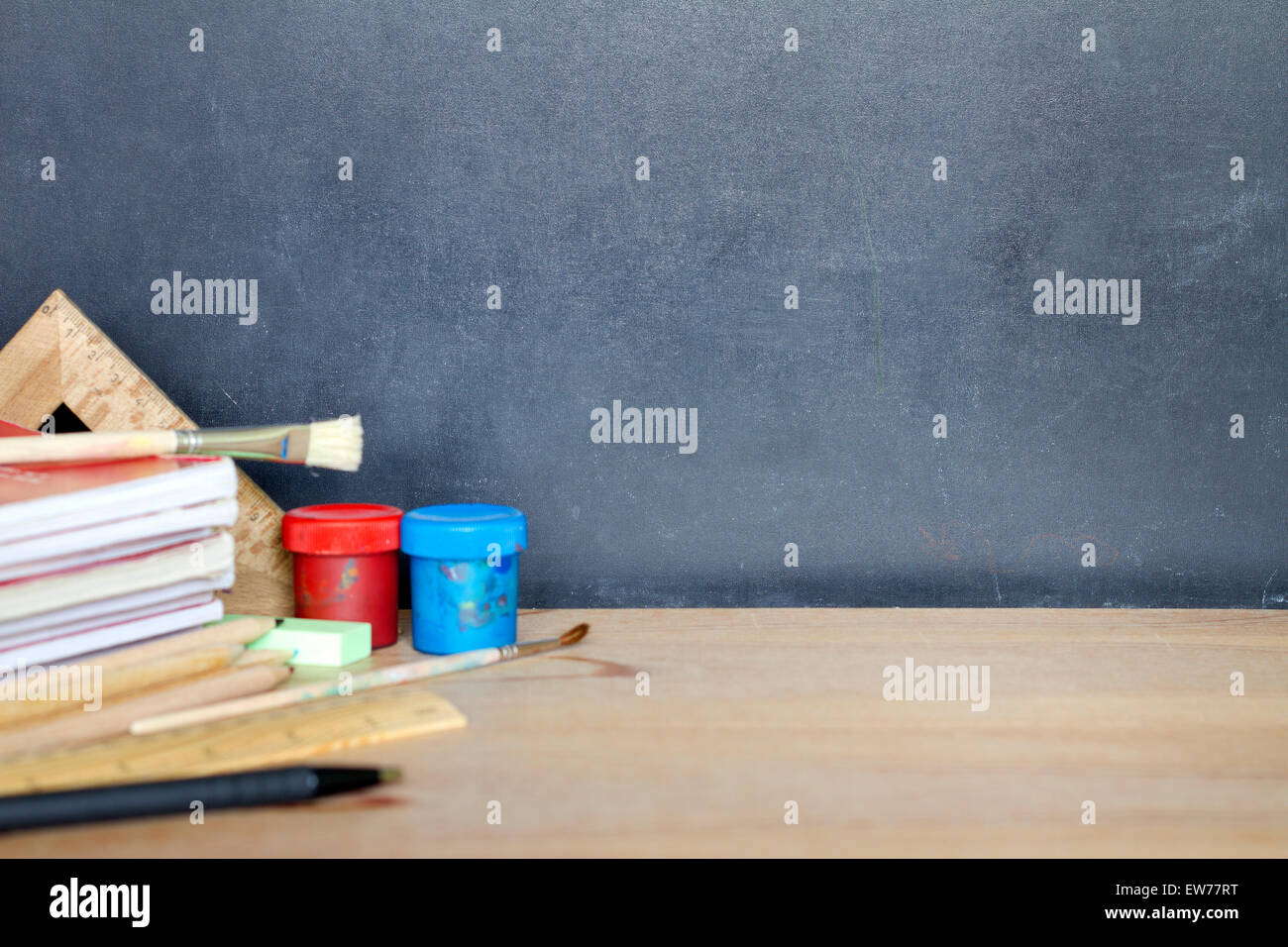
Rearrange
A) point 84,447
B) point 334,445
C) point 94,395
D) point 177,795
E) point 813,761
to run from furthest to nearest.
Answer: point 94,395 < point 334,445 < point 84,447 < point 813,761 < point 177,795

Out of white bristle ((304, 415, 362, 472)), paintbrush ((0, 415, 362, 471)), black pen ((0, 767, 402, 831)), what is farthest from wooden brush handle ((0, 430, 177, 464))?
black pen ((0, 767, 402, 831))

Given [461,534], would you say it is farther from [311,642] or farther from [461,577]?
[311,642]

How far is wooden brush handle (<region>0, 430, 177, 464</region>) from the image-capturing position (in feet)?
2.66

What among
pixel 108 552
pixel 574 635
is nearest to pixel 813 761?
pixel 574 635

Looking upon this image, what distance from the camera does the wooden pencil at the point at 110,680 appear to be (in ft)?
2.40

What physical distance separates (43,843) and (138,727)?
0.15m

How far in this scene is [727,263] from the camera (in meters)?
1.18

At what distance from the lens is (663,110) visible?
3.83 feet

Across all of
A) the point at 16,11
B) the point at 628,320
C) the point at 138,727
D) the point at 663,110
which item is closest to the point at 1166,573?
the point at 628,320

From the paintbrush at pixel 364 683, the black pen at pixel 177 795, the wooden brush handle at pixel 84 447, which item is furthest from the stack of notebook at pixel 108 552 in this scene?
the black pen at pixel 177 795

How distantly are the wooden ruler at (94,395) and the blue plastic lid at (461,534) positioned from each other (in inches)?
6.9

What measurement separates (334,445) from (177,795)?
1.36ft
